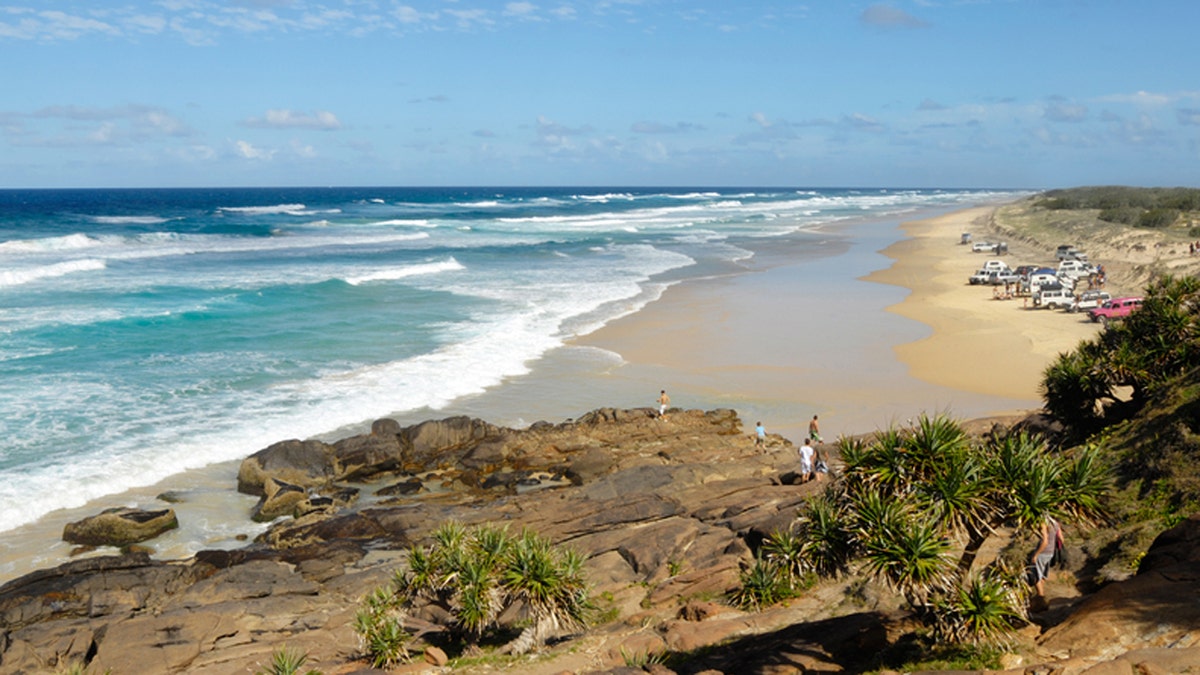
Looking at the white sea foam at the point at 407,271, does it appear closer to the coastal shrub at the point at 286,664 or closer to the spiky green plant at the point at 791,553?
the coastal shrub at the point at 286,664

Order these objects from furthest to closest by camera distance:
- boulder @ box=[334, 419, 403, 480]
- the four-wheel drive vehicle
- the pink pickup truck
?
the four-wheel drive vehicle, the pink pickup truck, boulder @ box=[334, 419, 403, 480]

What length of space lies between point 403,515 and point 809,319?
1032 inches

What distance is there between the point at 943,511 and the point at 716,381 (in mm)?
21873

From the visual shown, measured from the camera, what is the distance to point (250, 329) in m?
39.0

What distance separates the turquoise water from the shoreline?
1.10 meters

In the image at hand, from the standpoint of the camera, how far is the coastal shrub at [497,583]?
1291 cm

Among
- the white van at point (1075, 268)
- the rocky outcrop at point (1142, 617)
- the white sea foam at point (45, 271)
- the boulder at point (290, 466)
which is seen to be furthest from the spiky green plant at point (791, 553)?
the white sea foam at point (45, 271)

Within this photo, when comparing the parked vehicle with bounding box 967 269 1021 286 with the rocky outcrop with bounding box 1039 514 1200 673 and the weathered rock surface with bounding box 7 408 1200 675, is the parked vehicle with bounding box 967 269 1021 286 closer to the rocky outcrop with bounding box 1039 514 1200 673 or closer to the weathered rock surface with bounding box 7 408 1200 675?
the weathered rock surface with bounding box 7 408 1200 675

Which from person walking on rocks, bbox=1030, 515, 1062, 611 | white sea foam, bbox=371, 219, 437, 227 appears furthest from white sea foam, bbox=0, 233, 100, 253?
person walking on rocks, bbox=1030, 515, 1062, 611

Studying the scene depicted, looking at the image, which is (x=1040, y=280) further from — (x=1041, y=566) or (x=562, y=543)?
(x=1041, y=566)

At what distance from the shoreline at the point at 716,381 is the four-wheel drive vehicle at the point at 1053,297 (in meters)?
5.50

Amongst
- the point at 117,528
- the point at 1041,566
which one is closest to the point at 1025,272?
the point at 1041,566

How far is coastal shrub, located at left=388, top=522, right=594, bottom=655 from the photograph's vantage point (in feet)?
42.3

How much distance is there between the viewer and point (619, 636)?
44.2 ft
